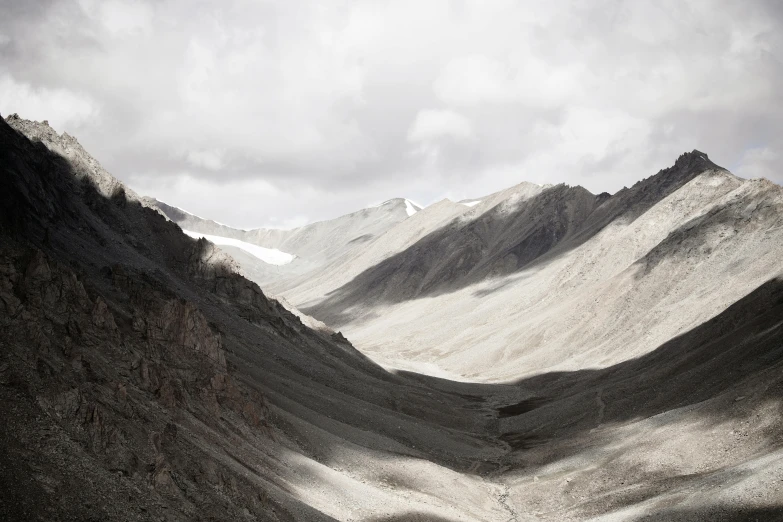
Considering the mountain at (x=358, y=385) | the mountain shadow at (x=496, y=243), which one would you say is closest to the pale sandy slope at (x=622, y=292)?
the mountain at (x=358, y=385)

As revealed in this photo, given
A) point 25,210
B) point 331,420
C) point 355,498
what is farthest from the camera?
point 25,210

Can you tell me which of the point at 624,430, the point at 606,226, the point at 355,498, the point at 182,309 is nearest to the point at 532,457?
the point at 624,430

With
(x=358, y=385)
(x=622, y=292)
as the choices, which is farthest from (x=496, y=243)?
(x=358, y=385)

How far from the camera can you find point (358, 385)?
6369 cm

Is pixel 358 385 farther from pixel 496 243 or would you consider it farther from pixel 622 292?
pixel 496 243

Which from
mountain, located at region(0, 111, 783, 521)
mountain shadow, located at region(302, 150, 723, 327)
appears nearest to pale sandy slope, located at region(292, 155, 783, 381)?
mountain, located at region(0, 111, 783, 521)

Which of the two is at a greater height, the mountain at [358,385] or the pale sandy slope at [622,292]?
the pale sandy slope at [622,292]

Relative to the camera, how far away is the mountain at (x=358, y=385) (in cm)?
2378

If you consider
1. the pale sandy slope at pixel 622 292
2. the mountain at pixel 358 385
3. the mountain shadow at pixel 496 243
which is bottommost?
the mountain at pixel 358 385

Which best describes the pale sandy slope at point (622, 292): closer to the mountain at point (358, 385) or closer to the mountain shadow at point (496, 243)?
the mountain at point (358, 385)

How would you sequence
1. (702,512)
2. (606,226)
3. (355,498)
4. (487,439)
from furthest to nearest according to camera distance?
(606,226), (487,439), (355,498), (702,512)

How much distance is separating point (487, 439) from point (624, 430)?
13108 millimetres

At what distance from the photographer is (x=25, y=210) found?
50.1 meters

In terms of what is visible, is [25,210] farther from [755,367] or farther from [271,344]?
[755,367]
